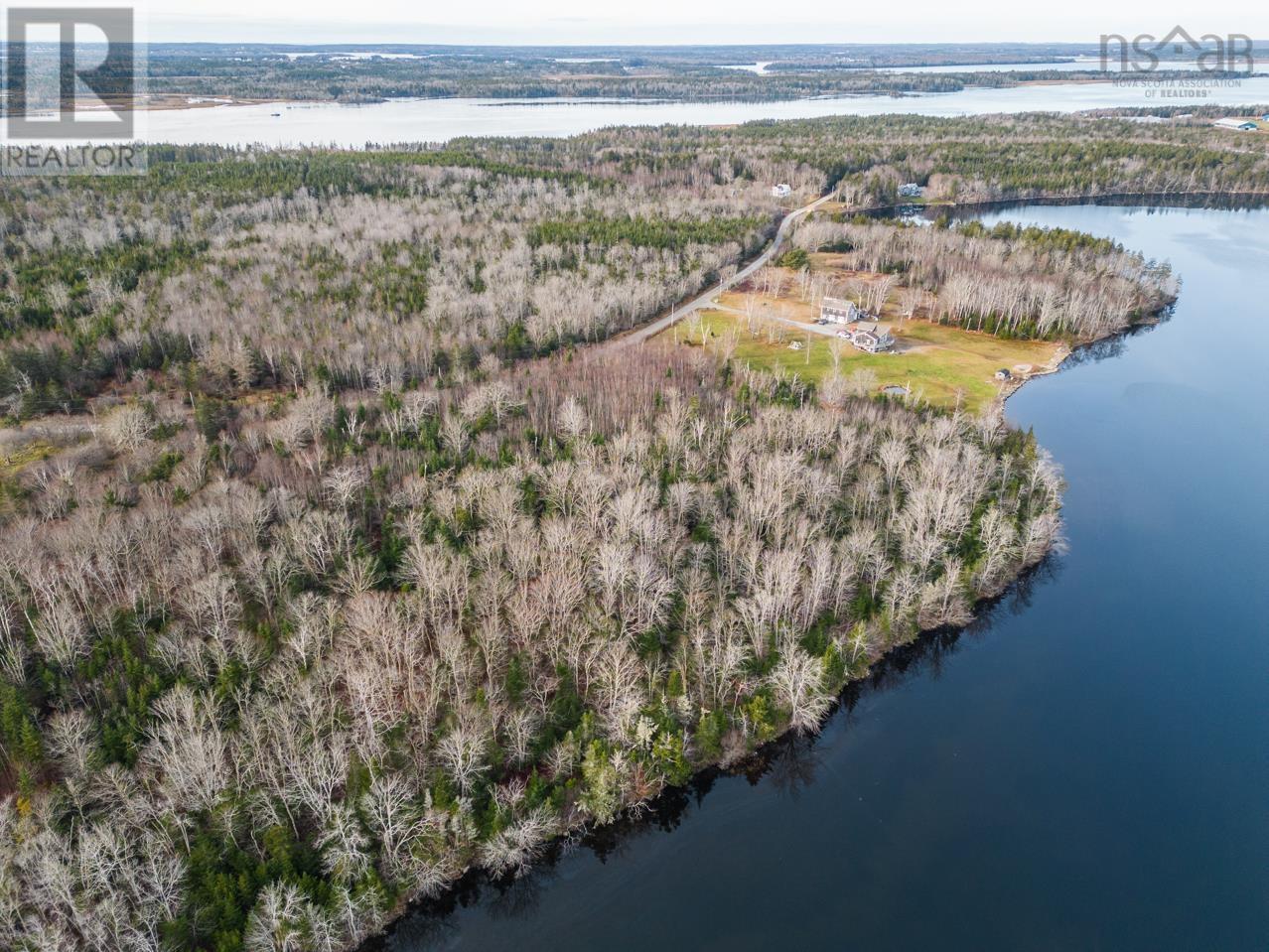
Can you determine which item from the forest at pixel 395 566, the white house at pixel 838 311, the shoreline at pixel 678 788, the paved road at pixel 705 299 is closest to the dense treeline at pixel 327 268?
the forest at pixel 395 566

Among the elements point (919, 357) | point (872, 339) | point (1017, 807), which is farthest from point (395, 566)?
point (919, 357)

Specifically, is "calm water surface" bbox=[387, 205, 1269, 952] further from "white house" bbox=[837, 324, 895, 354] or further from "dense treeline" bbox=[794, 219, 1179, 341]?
"dense treeline" bbox=[794, 219, 1179, 341]

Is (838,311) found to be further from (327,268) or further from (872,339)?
(327,268)

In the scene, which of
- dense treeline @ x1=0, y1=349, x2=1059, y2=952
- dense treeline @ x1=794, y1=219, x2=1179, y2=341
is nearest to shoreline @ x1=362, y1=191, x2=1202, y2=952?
dense treeline @ x1=0, y1=349, x2=1059, y2=952

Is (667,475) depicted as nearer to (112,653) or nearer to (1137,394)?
(112,653)

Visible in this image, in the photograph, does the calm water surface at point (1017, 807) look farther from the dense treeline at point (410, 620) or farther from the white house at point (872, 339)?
the white house at point (872, 339)

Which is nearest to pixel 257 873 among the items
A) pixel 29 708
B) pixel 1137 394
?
pixel 29 708
